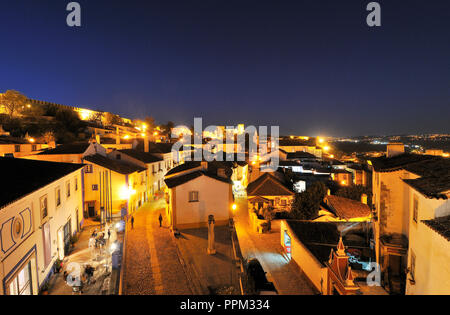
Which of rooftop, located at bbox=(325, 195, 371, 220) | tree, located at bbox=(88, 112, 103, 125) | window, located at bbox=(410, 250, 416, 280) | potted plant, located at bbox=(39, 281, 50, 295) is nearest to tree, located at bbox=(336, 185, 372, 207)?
rooftop, located at bbox=(325, 195, 371, 220)

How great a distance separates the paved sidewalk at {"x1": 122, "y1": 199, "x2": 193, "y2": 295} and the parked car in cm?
330

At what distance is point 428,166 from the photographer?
12047 mm

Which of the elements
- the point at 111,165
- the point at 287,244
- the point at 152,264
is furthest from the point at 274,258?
the point at 111,165

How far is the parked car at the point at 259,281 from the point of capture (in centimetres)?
1026

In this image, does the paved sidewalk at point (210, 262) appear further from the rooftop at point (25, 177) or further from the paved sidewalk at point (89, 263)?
the rooftop at point (25, 177)

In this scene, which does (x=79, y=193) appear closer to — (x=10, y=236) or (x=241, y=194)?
(x=10, y=236)

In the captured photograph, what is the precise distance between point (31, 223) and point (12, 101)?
64102 mm

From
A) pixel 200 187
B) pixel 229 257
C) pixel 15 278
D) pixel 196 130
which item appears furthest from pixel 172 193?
pixel 196 130

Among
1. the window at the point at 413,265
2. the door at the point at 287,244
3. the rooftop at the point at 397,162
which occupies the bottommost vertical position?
the door at the point at 287,244

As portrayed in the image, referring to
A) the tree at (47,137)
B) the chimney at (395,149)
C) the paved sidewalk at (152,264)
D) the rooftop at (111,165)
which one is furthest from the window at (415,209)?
the tree at (47,137)

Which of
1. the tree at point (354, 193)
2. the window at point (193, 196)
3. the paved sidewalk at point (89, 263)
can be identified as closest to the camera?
the paved sidewalk at point (89, 263)

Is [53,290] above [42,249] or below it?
below

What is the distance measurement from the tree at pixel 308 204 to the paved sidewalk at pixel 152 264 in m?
11.3

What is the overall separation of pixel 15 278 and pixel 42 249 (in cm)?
282
